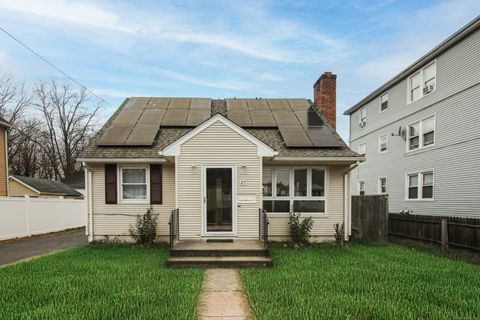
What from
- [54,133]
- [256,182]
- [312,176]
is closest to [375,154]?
[312,176]

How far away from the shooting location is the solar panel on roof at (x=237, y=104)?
13984 millimetres

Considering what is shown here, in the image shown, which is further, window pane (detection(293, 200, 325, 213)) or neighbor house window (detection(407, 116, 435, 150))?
neighbor house window (detection(407, 116, 435, 150))

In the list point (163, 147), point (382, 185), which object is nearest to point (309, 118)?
point (163, 147)

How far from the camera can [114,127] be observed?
12.2 m

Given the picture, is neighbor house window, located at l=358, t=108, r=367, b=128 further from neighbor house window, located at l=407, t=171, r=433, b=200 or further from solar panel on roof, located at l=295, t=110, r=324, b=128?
solar panel on roof, located at l=295, t=110, r=324, b=128

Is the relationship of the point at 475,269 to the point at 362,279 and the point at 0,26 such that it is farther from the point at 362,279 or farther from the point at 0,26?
the point at 0,26

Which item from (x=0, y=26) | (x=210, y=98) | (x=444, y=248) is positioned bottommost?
(x=444, y=248)

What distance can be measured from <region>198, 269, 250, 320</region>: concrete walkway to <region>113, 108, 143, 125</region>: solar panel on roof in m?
7.31

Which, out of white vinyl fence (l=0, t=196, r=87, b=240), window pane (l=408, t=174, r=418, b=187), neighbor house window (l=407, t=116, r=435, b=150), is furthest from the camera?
window pane (l=408, t=174, r=418, b=187)

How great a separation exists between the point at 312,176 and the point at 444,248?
4.32 metres

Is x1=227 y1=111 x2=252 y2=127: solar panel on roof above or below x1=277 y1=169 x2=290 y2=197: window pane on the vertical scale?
above

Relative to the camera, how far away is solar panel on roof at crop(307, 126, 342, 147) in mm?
11273

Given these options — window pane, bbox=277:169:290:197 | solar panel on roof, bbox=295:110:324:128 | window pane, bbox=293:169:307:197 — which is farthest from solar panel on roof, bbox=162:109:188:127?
window pane, bbox=293:169:307:197

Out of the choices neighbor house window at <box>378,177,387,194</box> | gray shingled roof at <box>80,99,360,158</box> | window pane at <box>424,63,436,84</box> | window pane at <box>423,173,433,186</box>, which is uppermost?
window pane at <box>424,63,436,84</box>
